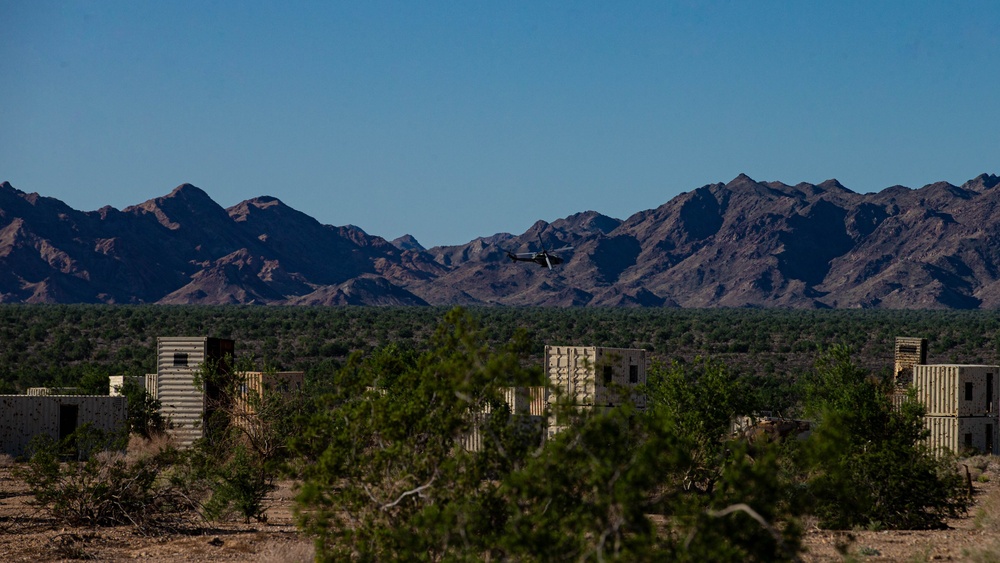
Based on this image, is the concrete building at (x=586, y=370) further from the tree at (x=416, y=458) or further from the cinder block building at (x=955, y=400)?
the tree at (x=416, y=458)

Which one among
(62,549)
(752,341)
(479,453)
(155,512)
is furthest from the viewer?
(752,341)

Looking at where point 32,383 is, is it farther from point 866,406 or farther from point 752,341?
point 752,341

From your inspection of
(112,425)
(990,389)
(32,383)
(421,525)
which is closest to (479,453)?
(421,525)

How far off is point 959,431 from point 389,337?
209ft

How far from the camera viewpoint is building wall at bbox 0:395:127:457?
1323 inches

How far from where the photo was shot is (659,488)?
24.9 meters

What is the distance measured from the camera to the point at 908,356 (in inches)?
1594

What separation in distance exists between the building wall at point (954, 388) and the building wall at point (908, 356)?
3.60m

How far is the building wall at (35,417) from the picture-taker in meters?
33.6

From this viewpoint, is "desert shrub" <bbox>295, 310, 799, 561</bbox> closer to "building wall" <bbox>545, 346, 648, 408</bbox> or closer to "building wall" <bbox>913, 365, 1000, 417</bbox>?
"building wall" <bbox>545, 346, 648, 408</bbox>

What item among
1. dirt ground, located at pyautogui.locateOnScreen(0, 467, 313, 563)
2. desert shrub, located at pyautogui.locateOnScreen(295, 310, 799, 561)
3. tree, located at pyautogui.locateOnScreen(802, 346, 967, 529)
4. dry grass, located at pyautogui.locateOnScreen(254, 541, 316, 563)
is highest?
desert shrub, located at pyautogui.locateOnScreen(295, 310, 799, 561)

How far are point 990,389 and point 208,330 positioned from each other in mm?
71904

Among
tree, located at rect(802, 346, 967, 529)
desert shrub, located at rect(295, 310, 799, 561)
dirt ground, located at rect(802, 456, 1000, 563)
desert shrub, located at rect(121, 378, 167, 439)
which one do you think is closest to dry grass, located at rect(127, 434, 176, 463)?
desert shrub, located at rect(121, 378, 167, 439)

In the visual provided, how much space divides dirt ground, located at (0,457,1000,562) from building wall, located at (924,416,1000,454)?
12208mm
